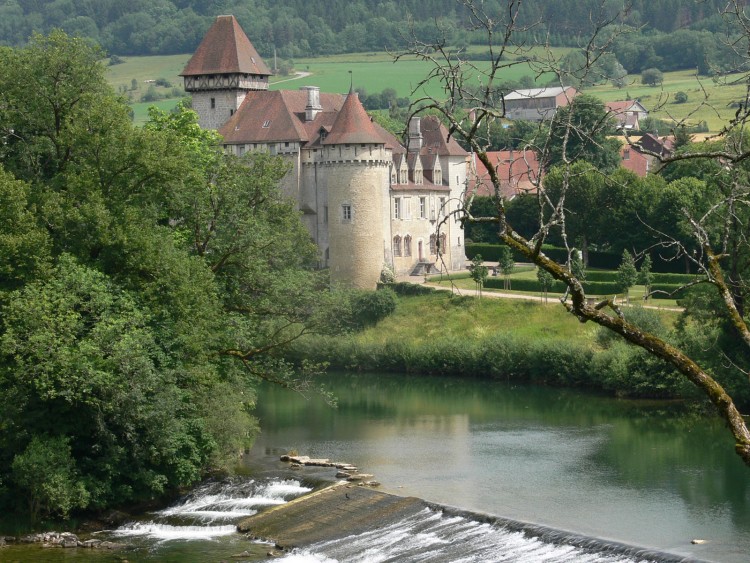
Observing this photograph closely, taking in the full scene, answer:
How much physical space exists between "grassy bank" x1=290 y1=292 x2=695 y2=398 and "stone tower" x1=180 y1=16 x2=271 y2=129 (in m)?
16.3

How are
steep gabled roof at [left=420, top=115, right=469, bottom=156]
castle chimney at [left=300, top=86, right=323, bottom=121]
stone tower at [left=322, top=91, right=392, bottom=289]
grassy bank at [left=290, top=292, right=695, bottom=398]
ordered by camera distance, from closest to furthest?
grassy bank at [left=290, top=292, right=695, bottom=398] → stone tower at [left=322, top=91, right=392, bottom=289] → castle chimney at [left=300, top=86, right=323, bottom=121] → steep gabled roof at [left=420, top=115, right=469, bottom=156]

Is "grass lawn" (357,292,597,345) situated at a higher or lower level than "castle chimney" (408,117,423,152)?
lower

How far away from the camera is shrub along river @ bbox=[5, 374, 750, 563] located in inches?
1099

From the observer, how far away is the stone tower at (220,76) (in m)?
72.7

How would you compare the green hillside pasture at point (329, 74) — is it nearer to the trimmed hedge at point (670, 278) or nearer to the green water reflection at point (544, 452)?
the trimmed hedge at point (670, 278)

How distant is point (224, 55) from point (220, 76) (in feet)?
4.15

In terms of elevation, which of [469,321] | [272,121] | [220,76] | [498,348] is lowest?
[498,348]

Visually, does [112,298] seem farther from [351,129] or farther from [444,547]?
[351,129]

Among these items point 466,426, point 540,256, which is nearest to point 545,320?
point 466,426

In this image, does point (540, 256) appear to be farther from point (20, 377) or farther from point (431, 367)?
point (431, 367)

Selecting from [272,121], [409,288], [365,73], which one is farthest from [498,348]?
[365,73]

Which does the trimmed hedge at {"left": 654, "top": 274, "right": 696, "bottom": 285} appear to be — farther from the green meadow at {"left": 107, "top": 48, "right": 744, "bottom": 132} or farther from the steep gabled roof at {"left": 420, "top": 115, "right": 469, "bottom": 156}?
the green meadow at {"left": 107, "top": 48, "right": 744, "bottom": 132}

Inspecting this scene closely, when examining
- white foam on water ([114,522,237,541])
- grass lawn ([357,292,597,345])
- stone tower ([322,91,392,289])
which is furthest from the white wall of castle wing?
white foam on water ([114,522,237,541])

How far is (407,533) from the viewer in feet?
96.3
